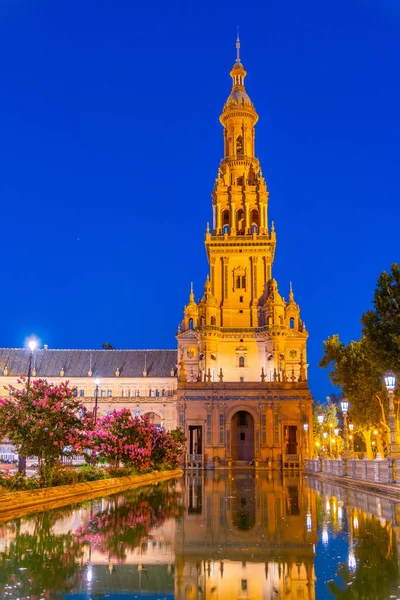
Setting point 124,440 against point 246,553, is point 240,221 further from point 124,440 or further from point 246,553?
point 246,553

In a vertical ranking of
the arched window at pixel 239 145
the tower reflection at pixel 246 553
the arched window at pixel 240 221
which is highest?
the arched window at pixel 239 145

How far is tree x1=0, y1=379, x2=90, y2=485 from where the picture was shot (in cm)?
2408

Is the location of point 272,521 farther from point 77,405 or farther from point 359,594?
point 77,405

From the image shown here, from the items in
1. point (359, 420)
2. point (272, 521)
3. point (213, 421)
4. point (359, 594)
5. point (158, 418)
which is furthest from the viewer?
point (158, 418)

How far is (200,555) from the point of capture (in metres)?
11.4

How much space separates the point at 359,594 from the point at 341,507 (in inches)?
543

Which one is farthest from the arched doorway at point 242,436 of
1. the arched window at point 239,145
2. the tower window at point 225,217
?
the arched window at point 239,145

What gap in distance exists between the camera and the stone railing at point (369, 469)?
96.0 feet

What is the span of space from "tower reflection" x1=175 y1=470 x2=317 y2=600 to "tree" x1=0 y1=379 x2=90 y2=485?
6971 millimetres

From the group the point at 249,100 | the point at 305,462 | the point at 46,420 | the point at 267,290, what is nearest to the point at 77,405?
the point at 46,420

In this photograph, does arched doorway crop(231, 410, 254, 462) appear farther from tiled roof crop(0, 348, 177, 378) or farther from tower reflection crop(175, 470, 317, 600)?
tower reflection crop(175, 470, 317, 600)

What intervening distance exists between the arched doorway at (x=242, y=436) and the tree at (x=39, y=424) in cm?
5364

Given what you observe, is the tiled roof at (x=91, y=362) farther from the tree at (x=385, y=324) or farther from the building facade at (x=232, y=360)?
the tree at (x=385, y=324)

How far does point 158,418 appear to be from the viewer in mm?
99188
